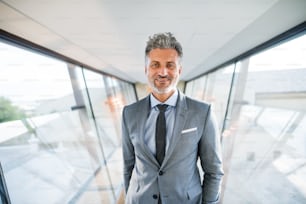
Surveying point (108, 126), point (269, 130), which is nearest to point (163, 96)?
point (269, 130)

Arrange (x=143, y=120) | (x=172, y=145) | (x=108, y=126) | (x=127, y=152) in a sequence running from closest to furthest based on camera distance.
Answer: (x=172, y=145)
(x=143, y=120)
(x=127, y=152)
(x=108, y=126)

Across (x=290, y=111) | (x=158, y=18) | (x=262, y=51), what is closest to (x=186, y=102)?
(x=158, y=18)

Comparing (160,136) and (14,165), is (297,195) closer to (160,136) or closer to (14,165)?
(160,136)

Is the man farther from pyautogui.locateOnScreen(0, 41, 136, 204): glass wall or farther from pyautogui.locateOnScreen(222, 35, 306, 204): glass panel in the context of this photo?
pyautogui.locateOnScreen(222, 35, 306, 204): glass panel

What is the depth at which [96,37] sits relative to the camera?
2006 mm

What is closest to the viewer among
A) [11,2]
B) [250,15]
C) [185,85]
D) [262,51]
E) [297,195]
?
[11,2]

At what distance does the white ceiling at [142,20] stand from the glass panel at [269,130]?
537mm

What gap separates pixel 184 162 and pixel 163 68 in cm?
67

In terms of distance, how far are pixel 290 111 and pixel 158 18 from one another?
6.49ft

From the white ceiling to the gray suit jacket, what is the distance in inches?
29.1

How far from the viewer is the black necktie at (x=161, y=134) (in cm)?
123

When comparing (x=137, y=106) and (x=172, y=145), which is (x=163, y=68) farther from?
(x=172, y=145)

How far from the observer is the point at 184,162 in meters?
1.21

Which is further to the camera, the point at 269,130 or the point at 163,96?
the point at 269,130
